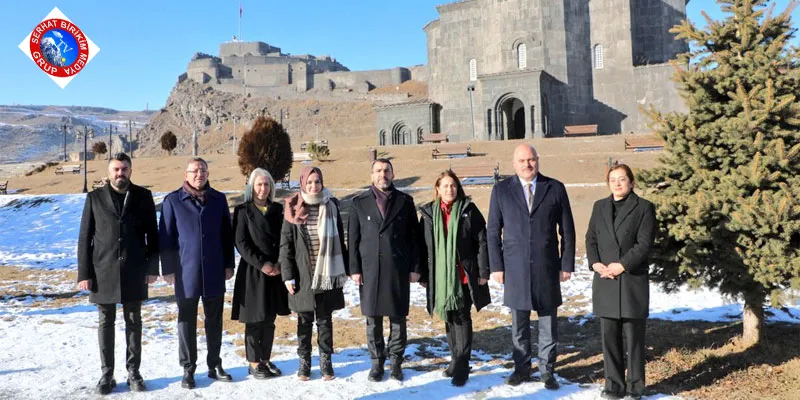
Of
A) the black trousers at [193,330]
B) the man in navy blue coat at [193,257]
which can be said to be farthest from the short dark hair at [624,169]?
the black trousers at [193,330]

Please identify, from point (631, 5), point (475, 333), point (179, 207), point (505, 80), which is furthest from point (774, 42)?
point (631, 5)

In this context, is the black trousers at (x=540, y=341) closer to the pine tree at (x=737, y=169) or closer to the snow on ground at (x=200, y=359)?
the snow on ground at (x=200, y=359)

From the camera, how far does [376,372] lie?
17.5 ft

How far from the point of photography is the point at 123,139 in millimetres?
80688

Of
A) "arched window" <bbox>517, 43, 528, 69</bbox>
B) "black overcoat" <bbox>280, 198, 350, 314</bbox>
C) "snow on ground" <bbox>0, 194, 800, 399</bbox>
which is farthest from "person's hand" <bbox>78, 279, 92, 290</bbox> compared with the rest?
"arched window" <bbox>517, 43, 528, 69</bbox>

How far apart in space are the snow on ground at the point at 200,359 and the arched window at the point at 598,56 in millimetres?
28074

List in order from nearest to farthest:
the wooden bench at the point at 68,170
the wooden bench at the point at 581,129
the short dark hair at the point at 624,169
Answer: the short dark hair at the point at 624,169 → the wooden bench at the point at 581,129 → the wooden bench at the point at 68,170

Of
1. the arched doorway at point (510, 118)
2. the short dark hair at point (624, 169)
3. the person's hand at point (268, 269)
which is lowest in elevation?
the person's hand at point (268, 269)

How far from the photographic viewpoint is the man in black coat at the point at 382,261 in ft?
17.6

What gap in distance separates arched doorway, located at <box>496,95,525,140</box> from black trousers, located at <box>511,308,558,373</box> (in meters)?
29.4

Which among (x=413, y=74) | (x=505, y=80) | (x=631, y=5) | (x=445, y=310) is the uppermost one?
(x=413, y=74)

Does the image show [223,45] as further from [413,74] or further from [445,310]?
[445,310]

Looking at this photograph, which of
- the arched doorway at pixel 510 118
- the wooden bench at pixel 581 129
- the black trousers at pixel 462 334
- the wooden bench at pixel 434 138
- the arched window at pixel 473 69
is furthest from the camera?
the arched window at pixel 473 69

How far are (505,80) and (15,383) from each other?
31.0 metres
